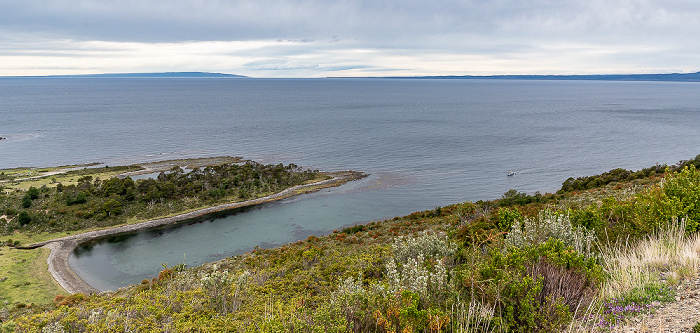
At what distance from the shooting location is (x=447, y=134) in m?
92.6

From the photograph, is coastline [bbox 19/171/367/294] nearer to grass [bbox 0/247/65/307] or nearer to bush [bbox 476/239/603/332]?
grass [bbox 0/247/65/307]

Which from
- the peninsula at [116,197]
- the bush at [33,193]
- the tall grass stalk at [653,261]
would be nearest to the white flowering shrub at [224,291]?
the tall grass stalk at [653,261]

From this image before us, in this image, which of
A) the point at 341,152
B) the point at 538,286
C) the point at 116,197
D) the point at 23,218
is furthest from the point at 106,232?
the point at 341,152

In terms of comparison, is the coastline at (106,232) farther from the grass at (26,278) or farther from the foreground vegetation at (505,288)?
the foreground vegetation at (505,288)

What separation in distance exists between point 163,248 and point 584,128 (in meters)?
99.4

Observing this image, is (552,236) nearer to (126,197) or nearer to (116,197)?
(116,197)

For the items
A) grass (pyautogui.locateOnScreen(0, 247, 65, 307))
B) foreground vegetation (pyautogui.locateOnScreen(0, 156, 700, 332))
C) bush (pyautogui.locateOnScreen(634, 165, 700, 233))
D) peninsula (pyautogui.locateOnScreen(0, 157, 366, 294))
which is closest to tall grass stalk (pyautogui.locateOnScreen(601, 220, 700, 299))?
foreground vegetation (pyautogui.locateOnScreen(0, 156, 700, 332))

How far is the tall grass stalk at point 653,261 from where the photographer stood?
6.05 meters

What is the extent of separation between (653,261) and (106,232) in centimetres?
4275

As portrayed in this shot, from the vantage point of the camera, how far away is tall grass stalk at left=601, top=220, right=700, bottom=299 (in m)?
6.05

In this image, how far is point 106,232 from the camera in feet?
124

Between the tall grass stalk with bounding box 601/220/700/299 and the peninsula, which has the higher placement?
the tall grass stalk with bounding box 601/220/700/299

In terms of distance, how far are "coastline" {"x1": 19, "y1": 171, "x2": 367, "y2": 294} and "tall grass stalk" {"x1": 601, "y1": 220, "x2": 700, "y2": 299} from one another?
1192 inches

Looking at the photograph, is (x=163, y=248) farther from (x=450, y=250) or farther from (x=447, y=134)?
(x=447, y=134)
